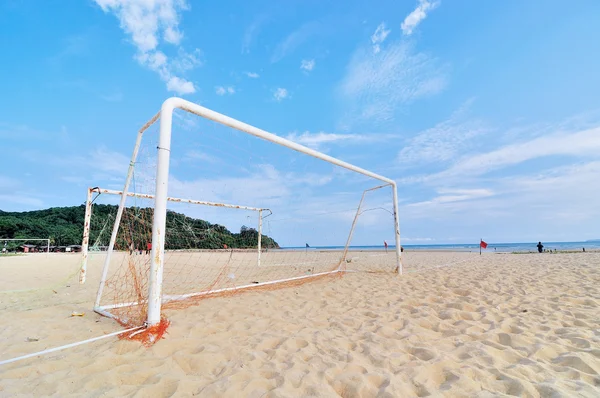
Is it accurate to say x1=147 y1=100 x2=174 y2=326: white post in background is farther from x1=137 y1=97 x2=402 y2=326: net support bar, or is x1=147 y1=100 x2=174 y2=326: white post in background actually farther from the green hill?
the green hill

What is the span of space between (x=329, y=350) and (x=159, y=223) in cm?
215

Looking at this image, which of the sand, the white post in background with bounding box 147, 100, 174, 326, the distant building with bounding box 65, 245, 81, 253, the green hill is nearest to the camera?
→ the sand

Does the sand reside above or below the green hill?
below

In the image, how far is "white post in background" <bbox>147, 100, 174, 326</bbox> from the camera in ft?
9.65

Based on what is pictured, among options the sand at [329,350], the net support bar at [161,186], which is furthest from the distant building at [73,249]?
the net support bar at [161,186]

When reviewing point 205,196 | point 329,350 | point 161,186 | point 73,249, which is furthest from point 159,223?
point 73,249

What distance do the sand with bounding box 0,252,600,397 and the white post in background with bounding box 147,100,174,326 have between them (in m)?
0.37

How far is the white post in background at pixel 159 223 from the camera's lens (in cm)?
294

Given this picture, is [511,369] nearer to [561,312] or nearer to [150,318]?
[561,312]

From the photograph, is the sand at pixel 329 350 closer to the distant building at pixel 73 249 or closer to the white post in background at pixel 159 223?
the white post in background at pixel 159 223

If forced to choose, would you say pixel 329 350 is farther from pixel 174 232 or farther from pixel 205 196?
pixel 174 232

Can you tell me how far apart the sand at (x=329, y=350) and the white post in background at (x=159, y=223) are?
37cm

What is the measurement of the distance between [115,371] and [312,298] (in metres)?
3.03

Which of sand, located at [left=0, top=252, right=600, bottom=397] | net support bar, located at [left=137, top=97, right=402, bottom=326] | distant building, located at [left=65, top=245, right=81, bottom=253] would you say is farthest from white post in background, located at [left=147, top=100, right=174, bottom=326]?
distant building, located at [left=65, top=245, right=81, bottom=253]
